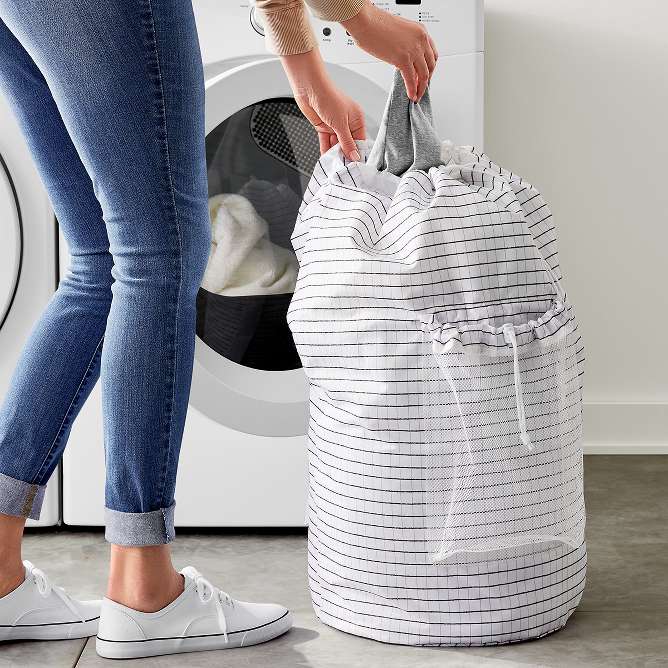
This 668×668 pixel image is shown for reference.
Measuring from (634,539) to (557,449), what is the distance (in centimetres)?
47

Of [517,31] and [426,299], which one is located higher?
[517,31]

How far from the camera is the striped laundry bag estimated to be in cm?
99

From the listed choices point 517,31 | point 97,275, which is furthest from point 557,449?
point 517,31

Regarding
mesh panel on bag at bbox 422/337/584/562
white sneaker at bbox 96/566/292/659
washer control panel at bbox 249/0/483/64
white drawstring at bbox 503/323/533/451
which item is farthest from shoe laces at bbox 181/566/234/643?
washer control panel at bbox 249/0/483/64

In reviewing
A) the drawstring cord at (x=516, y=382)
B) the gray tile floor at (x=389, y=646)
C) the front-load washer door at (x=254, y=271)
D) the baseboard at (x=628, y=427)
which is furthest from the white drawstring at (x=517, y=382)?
the baseboard at (x=628, y=427)

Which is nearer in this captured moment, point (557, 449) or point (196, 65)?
point (196, 65)

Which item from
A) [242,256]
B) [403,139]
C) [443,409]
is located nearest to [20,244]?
[242,256]

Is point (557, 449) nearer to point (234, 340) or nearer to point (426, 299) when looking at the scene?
point (426, 299)

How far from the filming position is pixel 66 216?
1.04 m

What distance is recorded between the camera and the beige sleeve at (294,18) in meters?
0.89

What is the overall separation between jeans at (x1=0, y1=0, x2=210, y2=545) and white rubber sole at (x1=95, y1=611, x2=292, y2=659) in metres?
0.13

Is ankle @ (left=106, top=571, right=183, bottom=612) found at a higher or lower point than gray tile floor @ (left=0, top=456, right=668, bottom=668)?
higher

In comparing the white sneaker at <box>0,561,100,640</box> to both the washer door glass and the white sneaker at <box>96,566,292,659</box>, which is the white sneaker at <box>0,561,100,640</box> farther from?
the washer door glass

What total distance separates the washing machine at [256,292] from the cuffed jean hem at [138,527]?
0.46m
